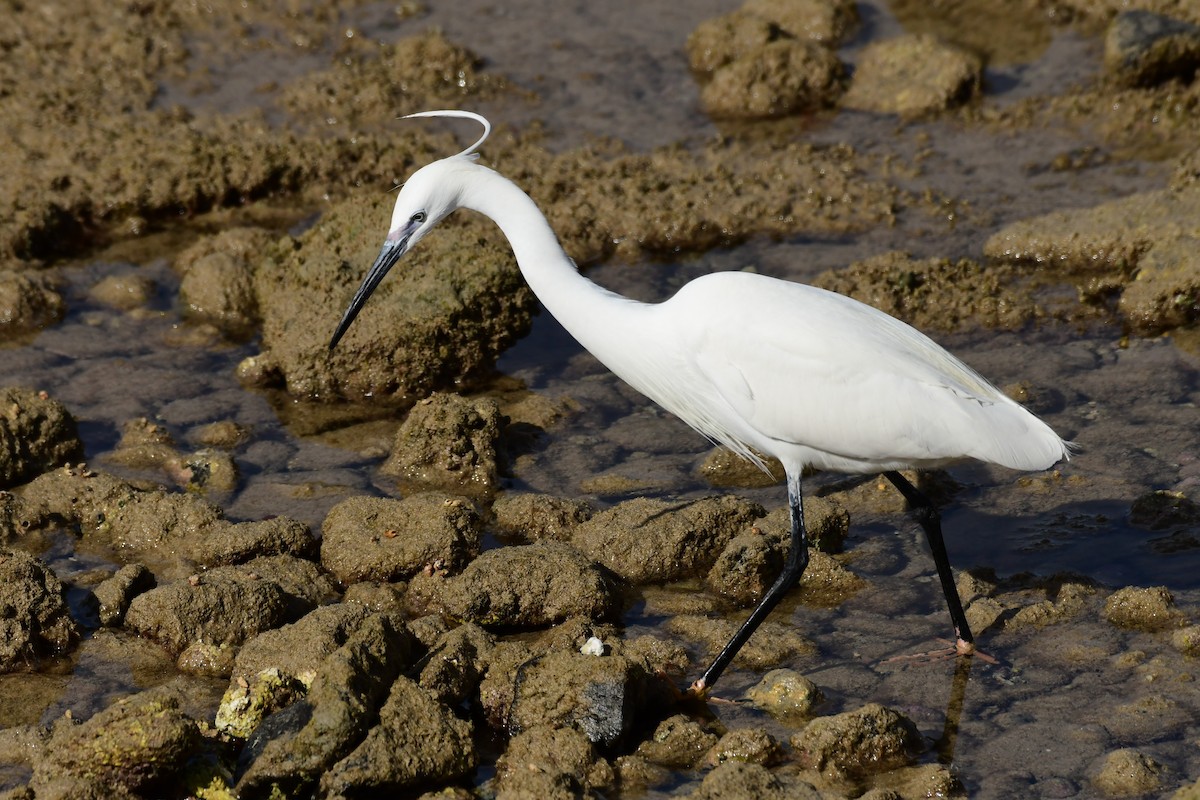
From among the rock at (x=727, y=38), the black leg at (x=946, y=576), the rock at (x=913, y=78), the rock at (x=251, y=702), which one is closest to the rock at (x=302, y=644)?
the rock at (x=251, y=702)

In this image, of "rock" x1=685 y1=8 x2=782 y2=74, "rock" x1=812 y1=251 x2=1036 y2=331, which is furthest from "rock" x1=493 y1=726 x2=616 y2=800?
"rock" x1=685 y1=8 x2=782 y2=74

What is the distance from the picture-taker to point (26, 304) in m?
7.10

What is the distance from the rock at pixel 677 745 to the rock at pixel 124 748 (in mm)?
1375

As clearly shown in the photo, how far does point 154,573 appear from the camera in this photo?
17.1 ft

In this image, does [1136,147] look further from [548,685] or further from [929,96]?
[548,685]

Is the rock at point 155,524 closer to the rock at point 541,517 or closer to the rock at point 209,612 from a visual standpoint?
the rock at point 209,612

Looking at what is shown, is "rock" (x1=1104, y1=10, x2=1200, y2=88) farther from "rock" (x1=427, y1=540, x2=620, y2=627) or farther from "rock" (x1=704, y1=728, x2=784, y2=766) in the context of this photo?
"rock" (x1=704, y1=728, x2=784, y2=766)

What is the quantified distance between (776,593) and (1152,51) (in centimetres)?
567

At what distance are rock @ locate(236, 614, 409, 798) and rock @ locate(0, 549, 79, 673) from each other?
1.03 metres

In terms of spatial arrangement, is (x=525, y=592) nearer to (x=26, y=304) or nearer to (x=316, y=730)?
(x=316, y=730)

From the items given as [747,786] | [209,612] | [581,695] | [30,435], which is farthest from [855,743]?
[30,435]

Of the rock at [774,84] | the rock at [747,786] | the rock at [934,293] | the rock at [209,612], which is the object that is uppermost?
the rock at [774,84]

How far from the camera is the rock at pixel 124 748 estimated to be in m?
3.79

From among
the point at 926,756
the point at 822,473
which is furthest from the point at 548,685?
the point at 822,473
